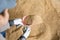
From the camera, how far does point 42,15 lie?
3.84ft

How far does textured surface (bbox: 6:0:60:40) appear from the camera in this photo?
108cm

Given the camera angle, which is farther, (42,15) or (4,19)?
(42,15)

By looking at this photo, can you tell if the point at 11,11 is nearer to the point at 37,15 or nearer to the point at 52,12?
the point at 37,15

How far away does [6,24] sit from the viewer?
101 cm

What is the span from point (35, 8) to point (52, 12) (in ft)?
0.47

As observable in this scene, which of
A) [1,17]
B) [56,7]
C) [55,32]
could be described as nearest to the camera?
[1,17]

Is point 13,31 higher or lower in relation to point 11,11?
lower

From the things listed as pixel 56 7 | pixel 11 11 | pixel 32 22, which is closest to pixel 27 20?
pixel 32 22

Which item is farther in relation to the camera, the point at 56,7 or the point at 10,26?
the point at 56,7

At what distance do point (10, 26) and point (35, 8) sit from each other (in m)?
0.27

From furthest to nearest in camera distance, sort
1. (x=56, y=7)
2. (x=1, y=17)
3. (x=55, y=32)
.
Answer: (x=56, y=7) → (x=55, y=32) → (x=1, y=17)

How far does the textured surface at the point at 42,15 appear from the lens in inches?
42.5

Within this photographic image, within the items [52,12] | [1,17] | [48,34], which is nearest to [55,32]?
[48,34]

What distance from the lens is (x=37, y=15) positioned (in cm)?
116
